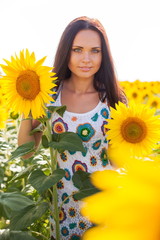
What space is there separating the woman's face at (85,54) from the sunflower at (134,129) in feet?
1.08

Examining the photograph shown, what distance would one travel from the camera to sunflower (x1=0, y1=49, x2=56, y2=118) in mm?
1237

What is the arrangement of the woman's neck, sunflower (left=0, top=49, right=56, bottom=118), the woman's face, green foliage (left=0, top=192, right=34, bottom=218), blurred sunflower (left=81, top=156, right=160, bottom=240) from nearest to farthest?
1. blurred sunflower (left=81, top=156, right=160, bottom=240)
2. green foliage (left=0, top=192, right=34, bottom=218)
3. sunflower (left=0, top=49, right=56, bottom=118)
4. the woman's face
5. the woman's neck

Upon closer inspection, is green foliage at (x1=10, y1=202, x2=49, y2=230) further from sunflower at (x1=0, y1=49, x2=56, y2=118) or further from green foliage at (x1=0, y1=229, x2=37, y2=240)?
sunflower at (x1=0, y1=49, x2=56, y2=118)

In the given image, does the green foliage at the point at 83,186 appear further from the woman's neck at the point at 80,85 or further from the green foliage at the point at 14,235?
the woman's neck at the point at 80,85

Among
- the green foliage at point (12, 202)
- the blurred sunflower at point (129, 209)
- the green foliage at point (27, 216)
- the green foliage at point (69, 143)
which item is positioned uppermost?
the blurred sunflower at point (129, 209)

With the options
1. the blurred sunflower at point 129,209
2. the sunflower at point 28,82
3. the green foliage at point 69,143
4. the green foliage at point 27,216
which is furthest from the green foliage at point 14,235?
the blurred sunflower at point 129,209

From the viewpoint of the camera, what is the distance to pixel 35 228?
6.26ft

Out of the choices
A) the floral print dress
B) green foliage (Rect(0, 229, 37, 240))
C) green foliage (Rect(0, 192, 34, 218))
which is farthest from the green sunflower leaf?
the floral print dress

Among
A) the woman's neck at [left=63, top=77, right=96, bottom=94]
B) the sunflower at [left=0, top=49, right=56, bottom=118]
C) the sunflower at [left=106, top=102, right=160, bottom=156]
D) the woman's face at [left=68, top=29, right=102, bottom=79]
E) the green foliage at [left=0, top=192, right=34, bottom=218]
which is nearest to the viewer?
the green foliage at [left=0, top=192, right=34, bottom=218]

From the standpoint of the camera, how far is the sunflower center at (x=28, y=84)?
1255 mm

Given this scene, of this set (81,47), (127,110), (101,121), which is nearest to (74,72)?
(81,47)

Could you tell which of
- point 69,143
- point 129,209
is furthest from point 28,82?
point 129,209

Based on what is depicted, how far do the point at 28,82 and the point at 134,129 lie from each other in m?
0.49

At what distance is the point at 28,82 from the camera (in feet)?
4.12
